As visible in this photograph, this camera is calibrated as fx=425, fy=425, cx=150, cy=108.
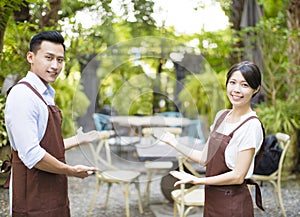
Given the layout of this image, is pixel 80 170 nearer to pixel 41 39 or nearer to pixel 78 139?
pixel 78 139

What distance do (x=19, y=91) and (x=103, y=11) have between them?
1800 mm


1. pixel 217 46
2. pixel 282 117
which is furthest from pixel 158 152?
pixel 217 46

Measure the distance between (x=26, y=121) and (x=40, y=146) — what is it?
5.5 inches

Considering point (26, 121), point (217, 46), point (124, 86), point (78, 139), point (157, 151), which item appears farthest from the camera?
point (217, 46)

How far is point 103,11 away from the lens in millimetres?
3174

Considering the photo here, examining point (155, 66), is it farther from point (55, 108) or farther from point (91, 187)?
point (91, 187)

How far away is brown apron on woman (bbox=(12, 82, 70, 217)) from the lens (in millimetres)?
1593

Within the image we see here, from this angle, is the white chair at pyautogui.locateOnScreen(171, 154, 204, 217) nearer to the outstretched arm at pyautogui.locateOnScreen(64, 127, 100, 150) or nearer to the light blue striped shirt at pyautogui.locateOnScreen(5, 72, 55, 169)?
the outstretched arm at pyautogui.locateOnScreen(64, 127, 100, 150)

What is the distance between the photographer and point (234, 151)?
1728 millimetres

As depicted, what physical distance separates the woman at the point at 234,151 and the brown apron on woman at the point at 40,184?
0.49 m

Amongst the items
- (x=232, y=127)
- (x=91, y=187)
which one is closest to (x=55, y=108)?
(x=232, y=127)

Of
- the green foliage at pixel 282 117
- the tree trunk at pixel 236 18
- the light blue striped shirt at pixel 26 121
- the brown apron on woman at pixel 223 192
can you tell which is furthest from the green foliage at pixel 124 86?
the tree trunk at pixel 236 18

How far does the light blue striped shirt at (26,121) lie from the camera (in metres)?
1.46

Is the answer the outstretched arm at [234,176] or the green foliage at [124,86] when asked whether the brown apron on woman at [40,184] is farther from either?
the green foliage at [124,86]
